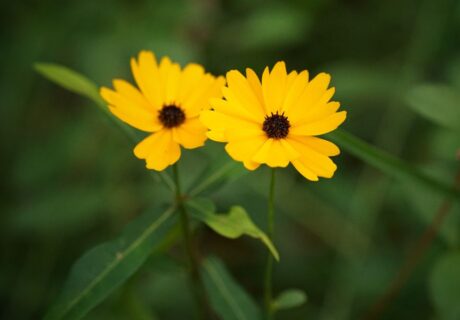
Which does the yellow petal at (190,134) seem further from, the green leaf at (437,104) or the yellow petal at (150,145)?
the green leaf at (437,104)

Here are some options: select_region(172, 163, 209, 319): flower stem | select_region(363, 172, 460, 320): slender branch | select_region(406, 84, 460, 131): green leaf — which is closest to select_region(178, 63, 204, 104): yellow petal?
select_region(172, 163, 209, 319): flower stem

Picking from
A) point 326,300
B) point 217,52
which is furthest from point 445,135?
point 217,52

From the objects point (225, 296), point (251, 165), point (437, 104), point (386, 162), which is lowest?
point (225, 296)

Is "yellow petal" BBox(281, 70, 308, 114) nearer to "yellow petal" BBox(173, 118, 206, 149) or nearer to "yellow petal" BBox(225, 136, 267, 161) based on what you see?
"yellow petal" BBox(225, 136, 267, 161)

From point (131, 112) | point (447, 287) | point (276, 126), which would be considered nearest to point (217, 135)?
point (276, 126)

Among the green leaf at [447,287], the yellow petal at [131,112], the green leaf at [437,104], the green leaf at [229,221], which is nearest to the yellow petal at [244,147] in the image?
the green leaf at [229,221]

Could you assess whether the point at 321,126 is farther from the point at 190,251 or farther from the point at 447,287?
the point at 447,287
